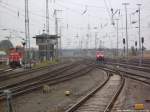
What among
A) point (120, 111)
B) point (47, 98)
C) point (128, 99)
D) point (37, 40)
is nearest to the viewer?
point (120, 111)

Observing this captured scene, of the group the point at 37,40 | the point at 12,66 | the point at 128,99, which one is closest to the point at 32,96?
the point at 128,99

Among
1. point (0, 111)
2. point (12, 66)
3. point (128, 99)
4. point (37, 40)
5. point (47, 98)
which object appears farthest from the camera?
point (37, 40)

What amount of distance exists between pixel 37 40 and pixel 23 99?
6327 cm

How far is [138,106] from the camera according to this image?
14383 mm

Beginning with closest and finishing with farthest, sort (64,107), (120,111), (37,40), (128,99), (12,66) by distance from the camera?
(120,111), (64,107), (128,99), (12,66), (37,40)

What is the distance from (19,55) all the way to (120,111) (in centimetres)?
4487

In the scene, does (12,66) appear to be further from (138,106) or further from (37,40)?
(138,106)

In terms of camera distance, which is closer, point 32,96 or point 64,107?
point 64,107

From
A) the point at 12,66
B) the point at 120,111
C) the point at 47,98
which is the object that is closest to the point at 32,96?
the point at 47,98

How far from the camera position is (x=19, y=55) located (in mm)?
57594

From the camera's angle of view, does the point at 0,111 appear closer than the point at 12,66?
Yes

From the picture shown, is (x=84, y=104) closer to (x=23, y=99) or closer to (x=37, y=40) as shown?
(x=23, y=99)

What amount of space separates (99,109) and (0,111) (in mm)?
4103

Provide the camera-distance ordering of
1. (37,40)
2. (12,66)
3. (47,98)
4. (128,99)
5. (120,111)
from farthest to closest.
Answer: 1. (37,40)
2. (12,66)
3. (47,98)
4. (128,99)
5. (120,111)
